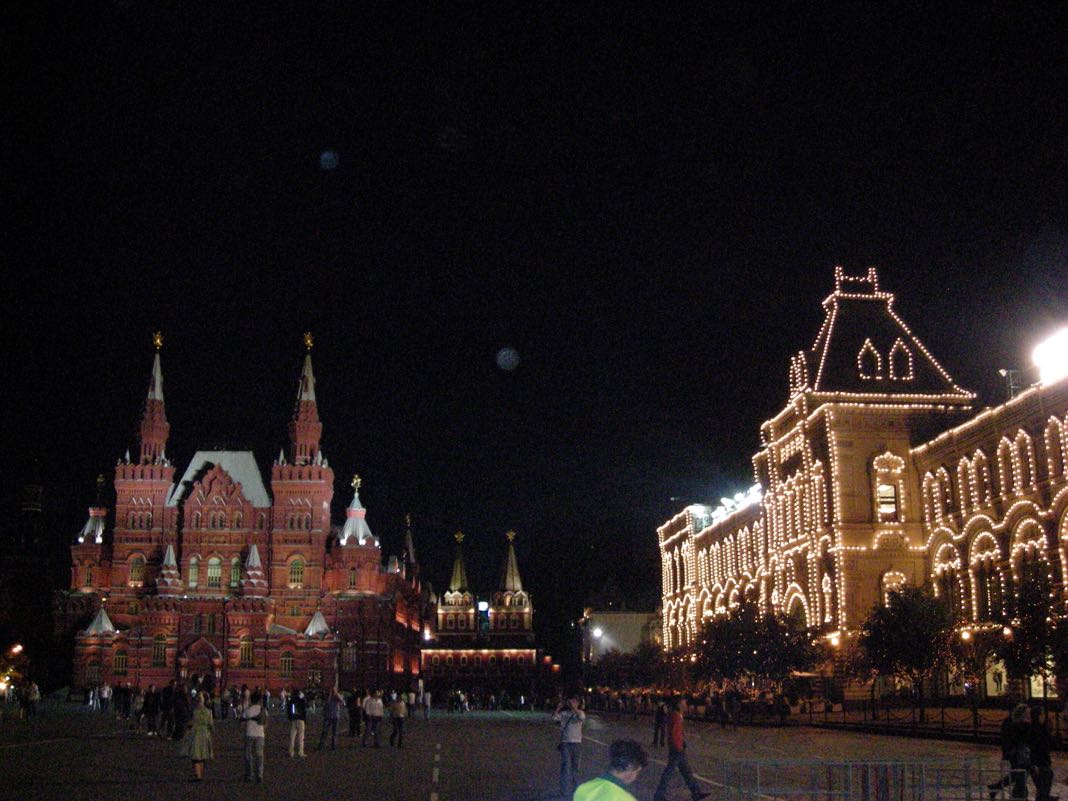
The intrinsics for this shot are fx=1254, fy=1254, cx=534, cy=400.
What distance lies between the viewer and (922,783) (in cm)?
1408

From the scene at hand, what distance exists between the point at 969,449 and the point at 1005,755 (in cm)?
3818

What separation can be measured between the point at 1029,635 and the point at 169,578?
78.4 meters

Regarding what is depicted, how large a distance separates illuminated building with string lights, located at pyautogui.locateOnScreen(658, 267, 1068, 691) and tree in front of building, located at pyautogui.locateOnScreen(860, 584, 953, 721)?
221 centimetres

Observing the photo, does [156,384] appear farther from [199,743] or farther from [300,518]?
[199,743]

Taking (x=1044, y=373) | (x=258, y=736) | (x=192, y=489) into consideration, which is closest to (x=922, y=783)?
(x=258, y=736)

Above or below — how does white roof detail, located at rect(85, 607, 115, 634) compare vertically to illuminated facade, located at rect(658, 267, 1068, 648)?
below

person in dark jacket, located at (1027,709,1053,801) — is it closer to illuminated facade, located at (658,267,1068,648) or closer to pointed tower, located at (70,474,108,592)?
illuminated facade, located at (658,267,1068,648)

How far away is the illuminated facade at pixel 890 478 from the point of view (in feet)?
155

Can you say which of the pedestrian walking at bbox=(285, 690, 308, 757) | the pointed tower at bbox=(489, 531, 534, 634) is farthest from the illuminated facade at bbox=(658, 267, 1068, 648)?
the pointed tower at bbox=(489, 531, 534, 634)

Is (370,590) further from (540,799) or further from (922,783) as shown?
(922,783)

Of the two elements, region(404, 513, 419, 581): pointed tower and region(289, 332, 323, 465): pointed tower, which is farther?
region(404, 513, 419, 581): pointed tower

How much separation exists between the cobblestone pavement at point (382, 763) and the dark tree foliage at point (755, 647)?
43.2 feet

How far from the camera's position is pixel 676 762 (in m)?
19.7

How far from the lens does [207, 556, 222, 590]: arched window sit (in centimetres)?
10525
